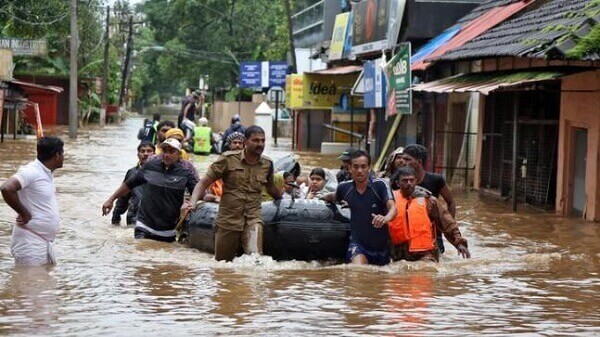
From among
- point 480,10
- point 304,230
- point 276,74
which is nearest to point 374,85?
point 480,10

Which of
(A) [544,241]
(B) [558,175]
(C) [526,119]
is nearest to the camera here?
(A) [544,241]

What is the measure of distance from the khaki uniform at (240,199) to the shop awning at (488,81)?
6.97m

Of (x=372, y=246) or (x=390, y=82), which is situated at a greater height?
(x=390, y=82)

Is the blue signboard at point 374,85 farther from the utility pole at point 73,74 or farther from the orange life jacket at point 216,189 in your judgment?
the utility pole at point 73,74

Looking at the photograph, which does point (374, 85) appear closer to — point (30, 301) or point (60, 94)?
point (30, 301)

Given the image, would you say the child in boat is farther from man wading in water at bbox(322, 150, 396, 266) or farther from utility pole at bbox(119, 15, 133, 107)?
utility pole at bbox(119, 15, 133, 107)

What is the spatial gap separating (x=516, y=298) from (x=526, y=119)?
11280 mm

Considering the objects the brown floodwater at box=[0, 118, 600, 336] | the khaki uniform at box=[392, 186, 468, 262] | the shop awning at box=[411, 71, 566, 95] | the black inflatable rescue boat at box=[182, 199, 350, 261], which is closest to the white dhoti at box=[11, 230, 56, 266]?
the brown floodwater at box=[0, 118, 600, 336]

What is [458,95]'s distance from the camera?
85.7 ft

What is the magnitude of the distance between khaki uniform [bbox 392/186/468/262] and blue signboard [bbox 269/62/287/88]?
146 feet

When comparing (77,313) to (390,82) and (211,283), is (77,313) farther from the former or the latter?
(390,82)

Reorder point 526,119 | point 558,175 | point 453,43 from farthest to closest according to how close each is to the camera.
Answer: point 453,43, point 526,119, point 558,175

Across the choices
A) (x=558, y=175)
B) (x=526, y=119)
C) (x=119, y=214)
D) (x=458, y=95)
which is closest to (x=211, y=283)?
(x=119, y=214)

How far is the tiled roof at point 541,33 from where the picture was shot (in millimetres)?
16141
